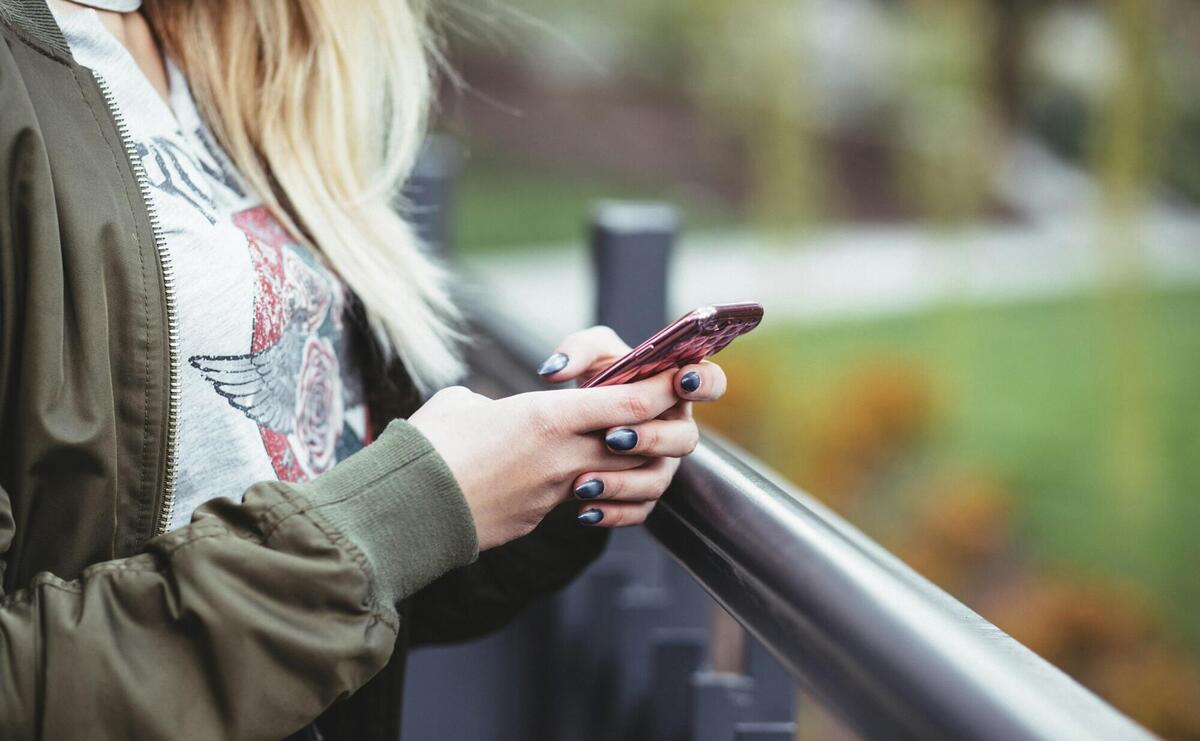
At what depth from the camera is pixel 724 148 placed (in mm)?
13688

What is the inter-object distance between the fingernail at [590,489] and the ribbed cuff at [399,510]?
9 centimetres

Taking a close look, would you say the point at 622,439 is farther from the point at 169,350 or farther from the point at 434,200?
the point at 434,200

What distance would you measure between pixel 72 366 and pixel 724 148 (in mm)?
13235

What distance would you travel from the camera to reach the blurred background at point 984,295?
3.73 meters

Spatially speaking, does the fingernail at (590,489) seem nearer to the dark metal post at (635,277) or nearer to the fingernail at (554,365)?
the fingernail at (554,365)

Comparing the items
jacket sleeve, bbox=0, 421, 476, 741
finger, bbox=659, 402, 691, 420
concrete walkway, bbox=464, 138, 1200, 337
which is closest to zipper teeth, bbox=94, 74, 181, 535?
jacket sleeve, bbox=0, 421, 476, 741

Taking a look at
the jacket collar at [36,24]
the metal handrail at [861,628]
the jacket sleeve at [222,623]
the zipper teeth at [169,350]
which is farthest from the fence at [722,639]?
the jacket collar at [36,24]

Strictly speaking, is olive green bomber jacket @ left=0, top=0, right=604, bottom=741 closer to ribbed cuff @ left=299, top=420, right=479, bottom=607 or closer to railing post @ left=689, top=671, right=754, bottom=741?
ribbed cuff @ left=299, top=420, right=479, bottom=607

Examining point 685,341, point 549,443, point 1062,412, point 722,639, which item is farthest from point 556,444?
point 1062,412

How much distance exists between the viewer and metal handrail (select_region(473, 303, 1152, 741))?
0.54 metres

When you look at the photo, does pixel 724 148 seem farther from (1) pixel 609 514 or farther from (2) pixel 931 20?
(1) pixel 609 514

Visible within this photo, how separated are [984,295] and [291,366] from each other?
8393 mm

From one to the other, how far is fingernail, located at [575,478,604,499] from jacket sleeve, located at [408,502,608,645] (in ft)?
0.89

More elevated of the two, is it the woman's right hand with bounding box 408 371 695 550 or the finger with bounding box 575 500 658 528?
the woman's right hand with bounding box 408 371 695 550
